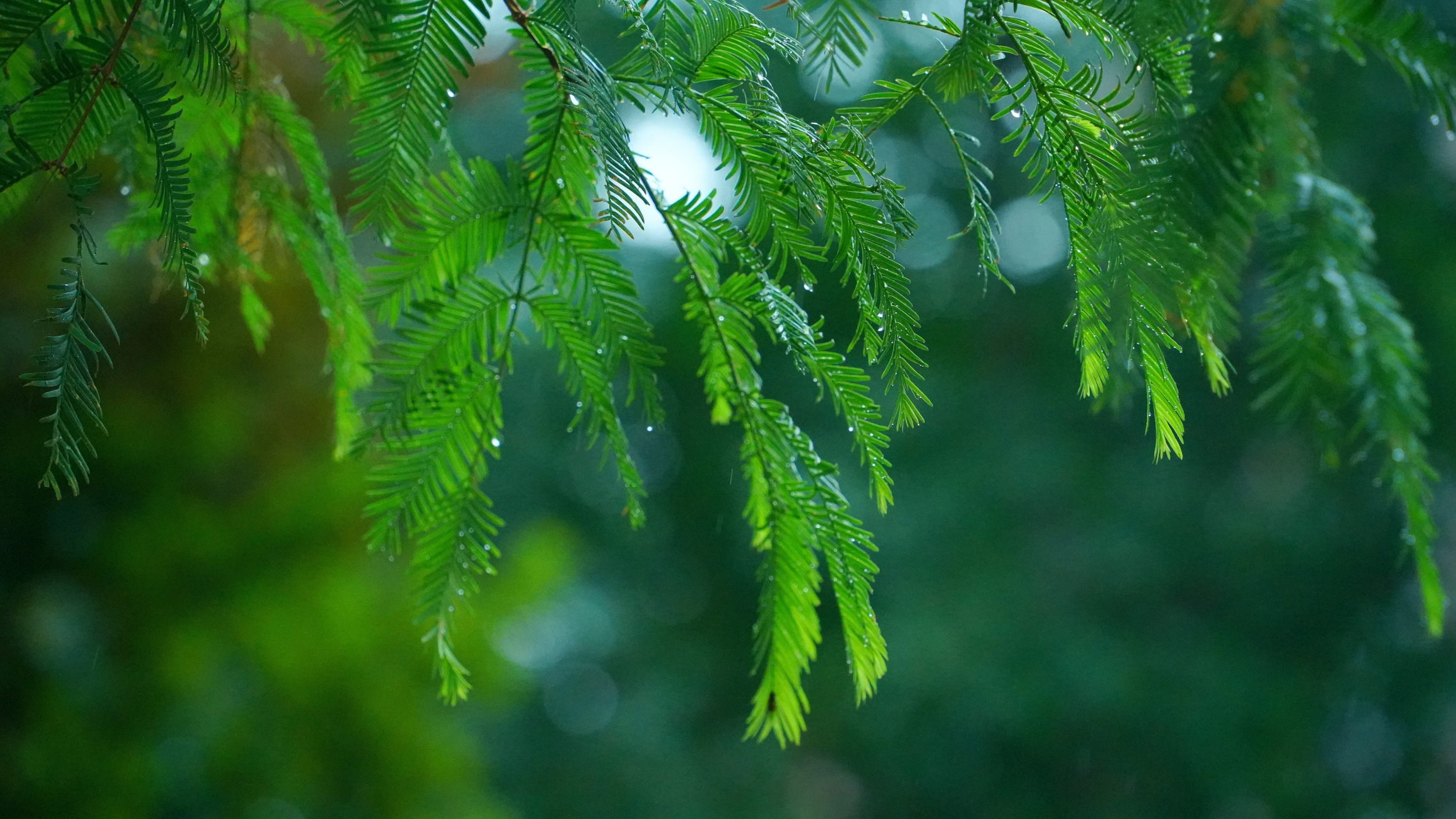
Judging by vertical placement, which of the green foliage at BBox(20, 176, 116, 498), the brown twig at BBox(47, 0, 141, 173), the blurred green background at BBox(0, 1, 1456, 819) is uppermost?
the brown twig at BBox(47, 0, 141, 173)

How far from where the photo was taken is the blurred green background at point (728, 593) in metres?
2.06

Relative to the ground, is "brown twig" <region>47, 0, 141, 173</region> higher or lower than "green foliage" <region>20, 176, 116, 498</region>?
higher

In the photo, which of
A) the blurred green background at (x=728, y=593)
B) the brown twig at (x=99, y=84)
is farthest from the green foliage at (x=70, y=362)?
the blurred green background at (x=728, y=593)

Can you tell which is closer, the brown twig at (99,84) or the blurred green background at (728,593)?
the brown twig at (99,84)

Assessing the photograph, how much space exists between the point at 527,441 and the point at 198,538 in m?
3.49

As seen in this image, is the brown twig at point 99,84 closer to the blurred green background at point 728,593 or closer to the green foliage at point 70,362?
the green foliage at point 70,362

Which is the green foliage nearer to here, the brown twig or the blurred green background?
the brown twig

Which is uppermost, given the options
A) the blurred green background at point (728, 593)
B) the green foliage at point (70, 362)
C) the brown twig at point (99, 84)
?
the brown twig at point (99, 84)

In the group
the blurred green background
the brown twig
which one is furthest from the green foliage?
the blurred green background

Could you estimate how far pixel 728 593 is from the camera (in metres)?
5.67

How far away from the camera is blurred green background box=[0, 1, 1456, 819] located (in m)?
2.06

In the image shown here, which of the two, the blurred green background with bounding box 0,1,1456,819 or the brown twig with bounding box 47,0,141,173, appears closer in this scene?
the brown twig with bounding box 47,0,141,173

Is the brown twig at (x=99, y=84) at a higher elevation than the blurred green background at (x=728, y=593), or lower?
higher

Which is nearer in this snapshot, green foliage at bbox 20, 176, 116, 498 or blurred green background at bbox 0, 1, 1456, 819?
green foliage at bbox 20, 176, 116, 498
